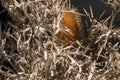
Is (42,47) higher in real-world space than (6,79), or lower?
higher

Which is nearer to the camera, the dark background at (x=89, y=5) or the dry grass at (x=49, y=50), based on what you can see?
the dry grass at (x=49, y=50)

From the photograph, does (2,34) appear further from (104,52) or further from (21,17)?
(104,52)

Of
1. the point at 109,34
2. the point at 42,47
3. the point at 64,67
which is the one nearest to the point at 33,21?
the point at 42,47

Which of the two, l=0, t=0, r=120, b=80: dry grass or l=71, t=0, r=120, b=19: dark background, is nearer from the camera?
l=0, t=0, r=120, b=80: dry grass

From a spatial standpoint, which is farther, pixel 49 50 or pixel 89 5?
pixel 89 5

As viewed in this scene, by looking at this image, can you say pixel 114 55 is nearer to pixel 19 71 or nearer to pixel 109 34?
pixel 109 34

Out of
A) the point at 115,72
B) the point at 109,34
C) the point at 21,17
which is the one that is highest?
the point at 21,17

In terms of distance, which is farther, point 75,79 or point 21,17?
point 21,17
